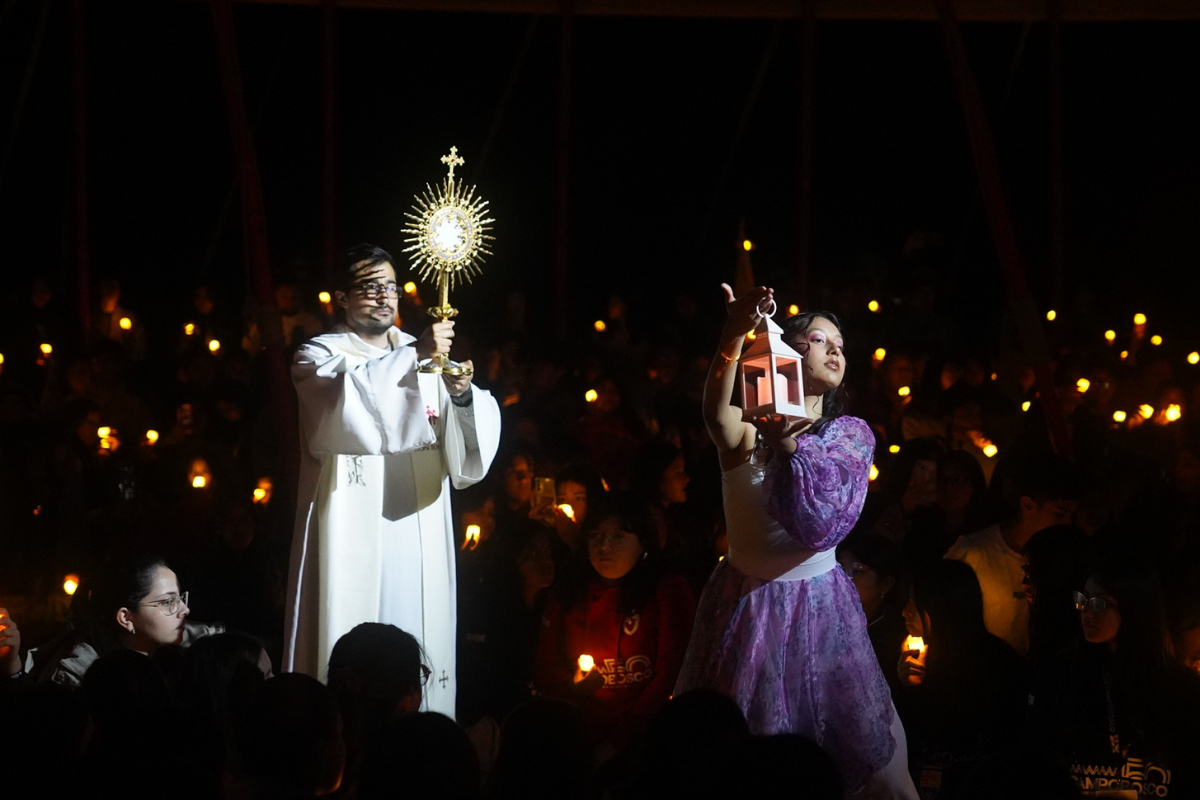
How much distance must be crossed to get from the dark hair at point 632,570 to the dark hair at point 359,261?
1.42 m

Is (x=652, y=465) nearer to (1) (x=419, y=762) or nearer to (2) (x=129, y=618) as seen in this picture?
(2) (x=129, y=618)

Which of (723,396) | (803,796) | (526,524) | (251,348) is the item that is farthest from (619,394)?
(803,796)

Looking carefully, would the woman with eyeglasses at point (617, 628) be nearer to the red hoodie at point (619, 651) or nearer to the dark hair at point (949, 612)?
the red hoodie at point (619, 651)

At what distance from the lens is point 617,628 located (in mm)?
Result: 6039

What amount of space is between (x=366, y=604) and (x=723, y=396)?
2.06 metres

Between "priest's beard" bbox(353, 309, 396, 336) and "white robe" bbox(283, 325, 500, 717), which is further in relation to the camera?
"priest's beard" bbox(353, 309, 396, 336)

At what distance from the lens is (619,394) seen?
30.5 feet

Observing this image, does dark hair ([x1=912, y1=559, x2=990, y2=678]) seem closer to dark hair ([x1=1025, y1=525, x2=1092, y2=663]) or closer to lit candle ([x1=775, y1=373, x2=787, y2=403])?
dark hair ([x1=1025, y1=525, x2=1092, y2=663])

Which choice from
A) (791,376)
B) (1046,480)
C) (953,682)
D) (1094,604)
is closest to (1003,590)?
(1046,480)

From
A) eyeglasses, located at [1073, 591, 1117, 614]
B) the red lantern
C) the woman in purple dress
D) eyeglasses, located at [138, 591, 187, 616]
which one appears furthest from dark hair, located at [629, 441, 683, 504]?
the red lantern

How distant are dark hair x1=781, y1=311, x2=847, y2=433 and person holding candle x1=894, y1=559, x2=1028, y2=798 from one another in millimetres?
1013

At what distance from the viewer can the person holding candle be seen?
5.01 m

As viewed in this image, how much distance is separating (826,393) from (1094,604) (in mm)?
1166

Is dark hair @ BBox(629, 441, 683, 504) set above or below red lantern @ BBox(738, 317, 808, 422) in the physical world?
above
